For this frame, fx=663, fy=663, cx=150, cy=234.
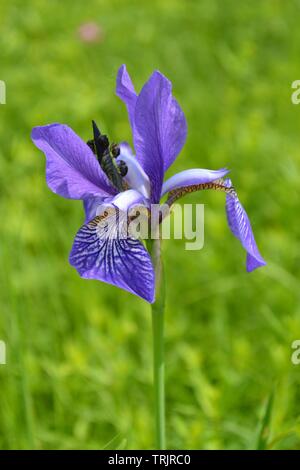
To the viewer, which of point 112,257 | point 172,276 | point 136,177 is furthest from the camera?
point 172,276

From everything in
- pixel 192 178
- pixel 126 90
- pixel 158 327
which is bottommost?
pixel 158 327

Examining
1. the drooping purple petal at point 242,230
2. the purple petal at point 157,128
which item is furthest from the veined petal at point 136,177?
the drooping purple petal at point 242,230

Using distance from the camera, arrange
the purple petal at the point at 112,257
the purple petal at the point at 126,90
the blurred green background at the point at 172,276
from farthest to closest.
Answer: the blurred green background at the point at 172,276, the purple petal at the point at 126,90, the purple petal at the point at 112,257

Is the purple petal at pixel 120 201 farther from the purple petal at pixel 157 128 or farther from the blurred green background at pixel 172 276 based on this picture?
the blurred green background at pixel 172 276

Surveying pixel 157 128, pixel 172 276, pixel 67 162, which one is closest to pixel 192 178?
pixel 157 128

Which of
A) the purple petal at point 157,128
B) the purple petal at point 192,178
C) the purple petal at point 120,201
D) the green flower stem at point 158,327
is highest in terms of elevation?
the purple petal at point 157,128

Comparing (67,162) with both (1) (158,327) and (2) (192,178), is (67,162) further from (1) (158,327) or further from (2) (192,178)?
(1) (158,327)
